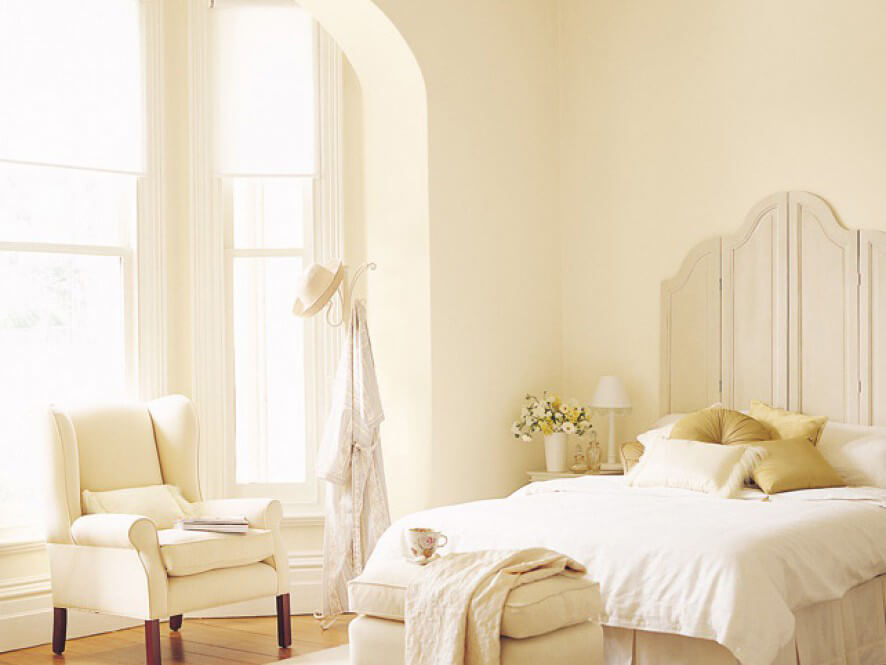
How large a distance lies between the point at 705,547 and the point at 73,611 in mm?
3009

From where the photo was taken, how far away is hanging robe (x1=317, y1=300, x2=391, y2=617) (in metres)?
5.05

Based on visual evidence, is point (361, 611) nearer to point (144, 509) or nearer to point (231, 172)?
point (144, 509)

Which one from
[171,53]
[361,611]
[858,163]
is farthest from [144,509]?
[858,163]

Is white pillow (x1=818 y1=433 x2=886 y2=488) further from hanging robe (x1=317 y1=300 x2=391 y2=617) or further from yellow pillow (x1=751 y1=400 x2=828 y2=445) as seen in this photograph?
hanging robe (x1=317 y1=300 x2=391 y2=617)

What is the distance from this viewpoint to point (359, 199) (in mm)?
5711

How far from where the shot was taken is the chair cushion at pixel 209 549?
4.31 m

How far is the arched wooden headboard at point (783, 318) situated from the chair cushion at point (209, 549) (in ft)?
7.57

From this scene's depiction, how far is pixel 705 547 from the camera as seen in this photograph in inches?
137

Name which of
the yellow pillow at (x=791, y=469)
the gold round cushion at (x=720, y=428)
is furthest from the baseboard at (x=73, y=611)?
the yellow pillow at (x=791, y=469)

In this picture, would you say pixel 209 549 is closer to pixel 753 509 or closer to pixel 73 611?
pixel 73 611

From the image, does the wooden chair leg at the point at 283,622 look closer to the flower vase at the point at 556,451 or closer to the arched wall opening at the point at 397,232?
the arched wall opening at the point at 397,232

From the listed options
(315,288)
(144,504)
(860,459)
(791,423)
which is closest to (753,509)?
(860,459)

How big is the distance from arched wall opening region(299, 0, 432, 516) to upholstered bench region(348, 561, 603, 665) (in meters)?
1.79

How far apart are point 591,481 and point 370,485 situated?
1035mm
